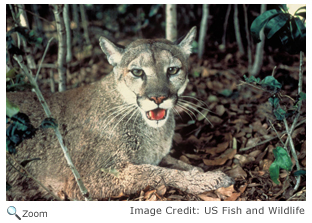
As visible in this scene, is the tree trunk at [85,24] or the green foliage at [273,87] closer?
the green foliage at [273,87]

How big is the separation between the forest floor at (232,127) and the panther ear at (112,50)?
164 centimetres

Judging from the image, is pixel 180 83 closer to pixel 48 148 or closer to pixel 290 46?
pixel 290 46

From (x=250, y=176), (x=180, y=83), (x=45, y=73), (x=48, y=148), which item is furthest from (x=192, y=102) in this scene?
(x=45, y=73)

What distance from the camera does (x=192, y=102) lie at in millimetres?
5793

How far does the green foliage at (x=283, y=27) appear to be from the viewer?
3.61m

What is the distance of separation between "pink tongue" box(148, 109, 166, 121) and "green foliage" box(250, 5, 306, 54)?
148 cm

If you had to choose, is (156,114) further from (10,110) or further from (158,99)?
(10,110)

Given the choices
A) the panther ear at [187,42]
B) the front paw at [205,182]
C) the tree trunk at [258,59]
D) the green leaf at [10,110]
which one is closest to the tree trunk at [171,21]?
the panther ear at [187,42]

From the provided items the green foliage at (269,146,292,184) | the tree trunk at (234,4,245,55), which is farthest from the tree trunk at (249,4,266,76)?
the green foliage at (269,146,292,184)

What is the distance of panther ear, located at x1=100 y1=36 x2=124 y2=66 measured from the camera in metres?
4.13

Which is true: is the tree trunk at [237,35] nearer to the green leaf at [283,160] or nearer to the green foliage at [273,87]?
the green foliage at [273,87]
